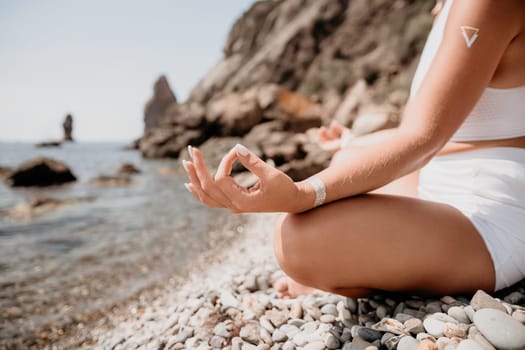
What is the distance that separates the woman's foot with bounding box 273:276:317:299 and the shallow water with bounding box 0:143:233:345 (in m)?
2.07

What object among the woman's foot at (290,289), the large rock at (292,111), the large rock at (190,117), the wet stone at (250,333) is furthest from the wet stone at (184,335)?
the large rock at (190,117)

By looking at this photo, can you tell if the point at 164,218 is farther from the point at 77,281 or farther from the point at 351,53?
the point at 351,53

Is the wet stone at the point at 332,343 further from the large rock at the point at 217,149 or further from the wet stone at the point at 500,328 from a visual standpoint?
the large rock at the point at 217,149

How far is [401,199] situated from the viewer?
1.45 m

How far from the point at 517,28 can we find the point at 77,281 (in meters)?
4.43

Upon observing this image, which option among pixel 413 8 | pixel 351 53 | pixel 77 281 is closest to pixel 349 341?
pixel 77 281

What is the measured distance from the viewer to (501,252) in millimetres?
1420

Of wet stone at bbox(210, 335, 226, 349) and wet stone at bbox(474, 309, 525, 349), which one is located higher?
wet stone at bbox(474, 309, 525, 349)

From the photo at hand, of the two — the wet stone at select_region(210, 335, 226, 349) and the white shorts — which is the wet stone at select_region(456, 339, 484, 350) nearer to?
the white shorts

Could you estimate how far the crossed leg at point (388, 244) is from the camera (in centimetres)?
137

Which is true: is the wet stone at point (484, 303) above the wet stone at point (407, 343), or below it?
above

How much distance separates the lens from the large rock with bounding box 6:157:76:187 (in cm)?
1298

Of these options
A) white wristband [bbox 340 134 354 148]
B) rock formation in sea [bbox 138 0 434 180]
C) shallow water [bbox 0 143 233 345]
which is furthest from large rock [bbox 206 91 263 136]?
white wristband [bbox 340 134 354 148]

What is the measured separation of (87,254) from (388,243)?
179 inches
